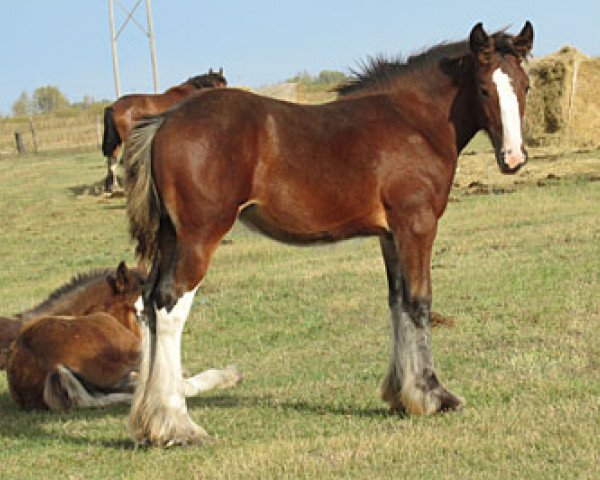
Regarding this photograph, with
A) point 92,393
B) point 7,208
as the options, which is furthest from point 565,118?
point 92,393

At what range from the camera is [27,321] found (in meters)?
8.55

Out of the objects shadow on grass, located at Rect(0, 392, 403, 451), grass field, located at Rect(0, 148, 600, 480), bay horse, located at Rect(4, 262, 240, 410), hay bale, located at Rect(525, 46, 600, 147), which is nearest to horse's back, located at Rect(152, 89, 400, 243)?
grass field, located at Rect(0, 148, 600, 480)

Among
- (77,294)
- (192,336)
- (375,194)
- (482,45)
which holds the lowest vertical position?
(192,336)

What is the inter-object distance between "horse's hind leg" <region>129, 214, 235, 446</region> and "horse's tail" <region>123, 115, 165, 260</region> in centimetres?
19

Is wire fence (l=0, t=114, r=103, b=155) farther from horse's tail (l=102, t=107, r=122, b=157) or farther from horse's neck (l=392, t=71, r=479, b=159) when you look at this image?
horse's neck (l=392, t=71, r=479, b=159)

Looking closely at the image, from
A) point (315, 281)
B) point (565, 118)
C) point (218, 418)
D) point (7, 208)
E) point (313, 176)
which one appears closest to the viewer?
point (313, 176)

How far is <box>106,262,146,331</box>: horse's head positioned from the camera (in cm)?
824

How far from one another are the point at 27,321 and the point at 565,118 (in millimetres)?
19086

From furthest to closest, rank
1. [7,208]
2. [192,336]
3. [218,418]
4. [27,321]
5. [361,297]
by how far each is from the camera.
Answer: [7,208] < [361,297] < [192,336] < [27,321] < [218,418]

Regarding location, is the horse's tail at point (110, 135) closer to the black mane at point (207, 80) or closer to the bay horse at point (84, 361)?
the black mane at point (207, 80)

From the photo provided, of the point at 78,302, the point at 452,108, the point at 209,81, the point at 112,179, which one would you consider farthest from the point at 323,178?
the point at 112,179

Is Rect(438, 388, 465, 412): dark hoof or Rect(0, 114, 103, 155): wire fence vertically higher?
Rect(0, 114, 103, 155): wire fence

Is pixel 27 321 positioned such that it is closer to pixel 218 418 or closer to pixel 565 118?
pixel 218 418

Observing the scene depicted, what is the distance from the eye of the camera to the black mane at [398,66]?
6535 millimetres
